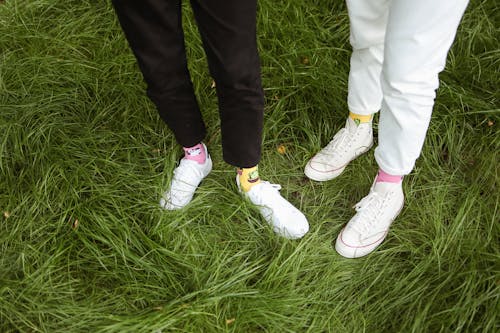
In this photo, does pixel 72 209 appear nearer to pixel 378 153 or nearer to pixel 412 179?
pixel 378 153

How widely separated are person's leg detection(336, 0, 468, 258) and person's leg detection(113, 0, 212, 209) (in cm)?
54

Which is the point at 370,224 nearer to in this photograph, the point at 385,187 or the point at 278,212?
the point at 385,187

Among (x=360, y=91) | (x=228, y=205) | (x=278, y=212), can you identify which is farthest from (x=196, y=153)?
(x=360, y=91)

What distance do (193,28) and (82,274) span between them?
1114 mm

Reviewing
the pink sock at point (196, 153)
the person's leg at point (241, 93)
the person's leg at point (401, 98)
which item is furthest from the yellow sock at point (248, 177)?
the person's leg at point (401, 98)

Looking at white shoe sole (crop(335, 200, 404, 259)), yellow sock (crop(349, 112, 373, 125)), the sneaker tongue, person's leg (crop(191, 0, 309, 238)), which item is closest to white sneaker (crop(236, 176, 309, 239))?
person's leg (crop(191, 0, 309, 238))

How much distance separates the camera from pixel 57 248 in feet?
4.90

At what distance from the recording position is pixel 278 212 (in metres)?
1.50

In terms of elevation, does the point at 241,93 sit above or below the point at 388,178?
above

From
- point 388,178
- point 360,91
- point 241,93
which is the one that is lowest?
point 388,178

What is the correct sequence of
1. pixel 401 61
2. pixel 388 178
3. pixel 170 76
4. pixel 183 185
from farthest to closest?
pixel 183 185 < pixel 388 178 < pixel 170 76 < pixel 401 61

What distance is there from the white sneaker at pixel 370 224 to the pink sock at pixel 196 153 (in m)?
0.55

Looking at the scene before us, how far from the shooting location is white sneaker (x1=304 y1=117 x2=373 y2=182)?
5.39 feet

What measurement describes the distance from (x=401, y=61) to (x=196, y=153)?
77 centimetres
